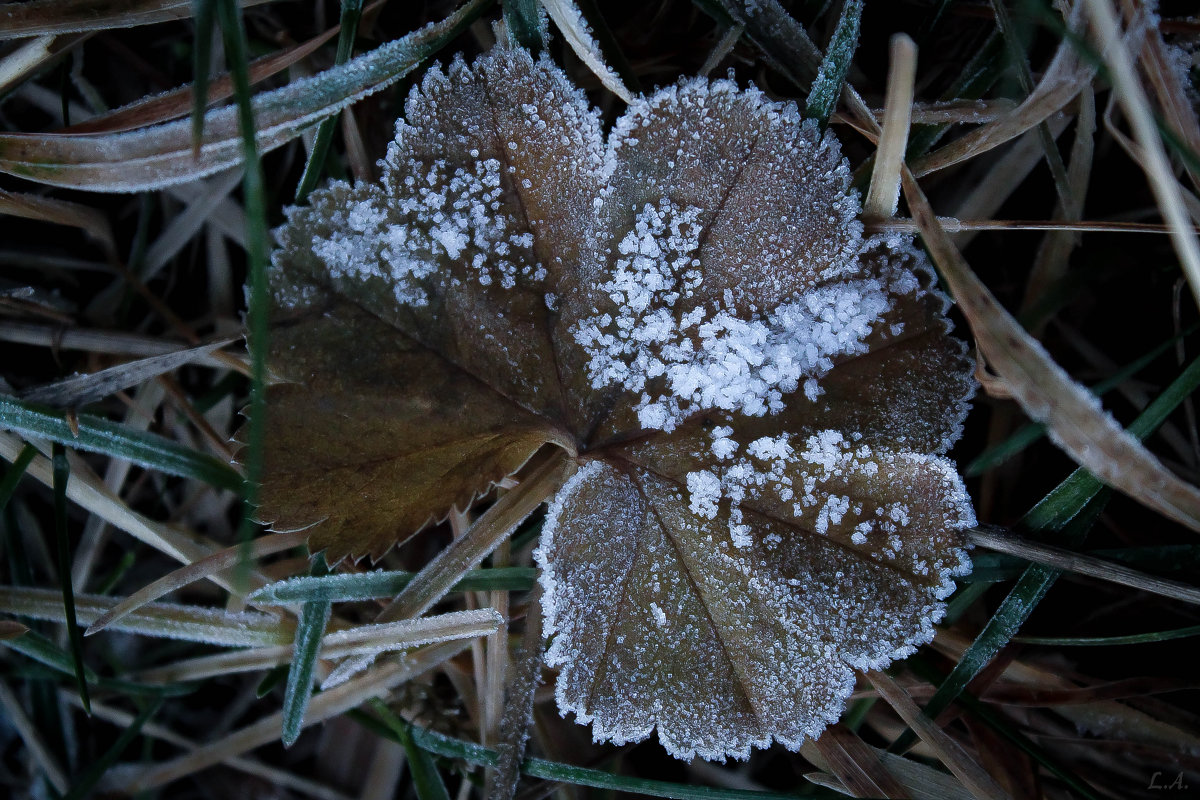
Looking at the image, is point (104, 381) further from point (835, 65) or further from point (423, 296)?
point (835, 65)

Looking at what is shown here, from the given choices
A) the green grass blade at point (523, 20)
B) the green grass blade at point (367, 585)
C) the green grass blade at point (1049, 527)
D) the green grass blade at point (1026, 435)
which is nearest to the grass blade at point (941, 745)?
the green grass blade at point (1049, 527)

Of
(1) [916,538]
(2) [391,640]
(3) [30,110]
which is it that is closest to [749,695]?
(1) [916,538]

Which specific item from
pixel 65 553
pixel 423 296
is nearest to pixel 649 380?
pixel 423 296

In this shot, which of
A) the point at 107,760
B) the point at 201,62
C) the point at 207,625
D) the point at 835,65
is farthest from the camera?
the point at 107,760

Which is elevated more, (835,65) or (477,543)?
(835,65)

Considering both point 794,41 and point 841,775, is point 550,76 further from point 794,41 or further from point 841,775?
point 841,775
